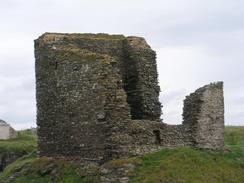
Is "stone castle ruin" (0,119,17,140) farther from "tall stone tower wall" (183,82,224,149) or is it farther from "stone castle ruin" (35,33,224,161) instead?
"tall stone tower wall" (183,82,224,149)

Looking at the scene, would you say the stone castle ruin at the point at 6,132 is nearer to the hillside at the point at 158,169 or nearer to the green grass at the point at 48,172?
the green grass at the point at 48,172

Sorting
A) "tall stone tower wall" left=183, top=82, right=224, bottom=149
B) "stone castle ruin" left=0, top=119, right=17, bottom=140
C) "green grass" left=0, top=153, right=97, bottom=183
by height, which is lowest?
"green grass" left=0, top=153, right=97, bottom=183

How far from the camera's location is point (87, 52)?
25.4m

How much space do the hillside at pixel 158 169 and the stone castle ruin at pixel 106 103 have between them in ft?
1.87

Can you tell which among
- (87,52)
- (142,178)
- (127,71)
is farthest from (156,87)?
(142,178)

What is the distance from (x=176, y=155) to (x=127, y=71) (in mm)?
5319

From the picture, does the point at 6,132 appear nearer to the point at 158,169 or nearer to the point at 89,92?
the point at 89,92

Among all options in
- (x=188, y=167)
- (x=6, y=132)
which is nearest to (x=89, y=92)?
(x=188, y=167)

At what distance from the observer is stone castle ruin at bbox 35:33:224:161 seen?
2362 cm

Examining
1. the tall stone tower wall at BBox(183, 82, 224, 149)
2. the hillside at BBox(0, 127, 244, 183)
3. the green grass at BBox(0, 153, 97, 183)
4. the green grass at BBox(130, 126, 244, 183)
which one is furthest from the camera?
the tall stone tower wall at BBox(183, 82, 224, 149)

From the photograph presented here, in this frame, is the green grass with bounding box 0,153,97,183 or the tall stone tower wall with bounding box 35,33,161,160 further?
the green grass with bounding box 0,153,97,183

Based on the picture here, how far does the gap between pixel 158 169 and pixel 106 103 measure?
290 centimetres

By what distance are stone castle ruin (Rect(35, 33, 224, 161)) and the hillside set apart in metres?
0.57

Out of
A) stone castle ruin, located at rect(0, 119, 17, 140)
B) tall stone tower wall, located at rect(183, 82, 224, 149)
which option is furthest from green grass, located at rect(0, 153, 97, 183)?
stone castle ruin, located at rect(0, 119, 17, 140)
